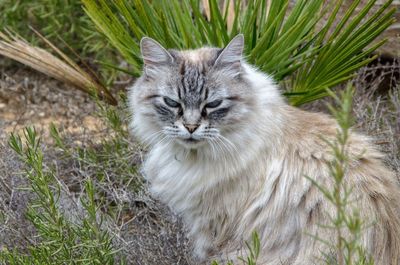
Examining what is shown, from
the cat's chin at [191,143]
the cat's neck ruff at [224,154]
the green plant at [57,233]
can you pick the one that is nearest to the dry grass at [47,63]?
the cat's neck ruff at [224,154]

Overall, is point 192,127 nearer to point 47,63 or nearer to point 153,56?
point 153,56

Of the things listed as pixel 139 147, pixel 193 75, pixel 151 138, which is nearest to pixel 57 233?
pixel 151 138

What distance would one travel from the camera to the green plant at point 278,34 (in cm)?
456

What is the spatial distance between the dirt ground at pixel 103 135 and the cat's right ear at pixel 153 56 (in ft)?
2.29

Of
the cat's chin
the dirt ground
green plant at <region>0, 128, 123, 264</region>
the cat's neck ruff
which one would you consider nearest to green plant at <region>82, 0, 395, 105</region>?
the dirt ground

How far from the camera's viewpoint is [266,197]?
150 inches

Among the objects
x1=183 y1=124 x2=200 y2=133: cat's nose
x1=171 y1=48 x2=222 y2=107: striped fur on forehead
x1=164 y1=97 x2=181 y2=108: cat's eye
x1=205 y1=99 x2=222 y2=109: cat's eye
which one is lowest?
x1=183 y1=124 x2=200 y2=133: cat's nose

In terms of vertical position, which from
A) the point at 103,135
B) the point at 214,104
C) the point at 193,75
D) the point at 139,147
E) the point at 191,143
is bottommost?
the point at 103,135

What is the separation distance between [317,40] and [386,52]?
1.26 metres

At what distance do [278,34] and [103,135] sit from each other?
152cm

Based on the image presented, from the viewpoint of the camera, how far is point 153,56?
12.7ft

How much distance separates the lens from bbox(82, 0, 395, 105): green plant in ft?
15.0

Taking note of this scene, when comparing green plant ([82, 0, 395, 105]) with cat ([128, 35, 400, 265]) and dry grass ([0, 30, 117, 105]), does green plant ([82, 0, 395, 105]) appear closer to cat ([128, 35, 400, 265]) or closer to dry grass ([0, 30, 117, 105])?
dry grass ([0, 30, 117, 105])

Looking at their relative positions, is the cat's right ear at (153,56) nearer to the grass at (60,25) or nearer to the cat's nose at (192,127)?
the cat's nose at (192,127)
